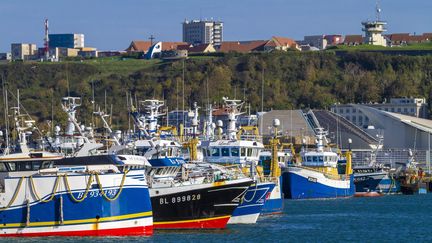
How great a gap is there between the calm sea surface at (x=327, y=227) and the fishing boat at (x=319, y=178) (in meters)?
2.62

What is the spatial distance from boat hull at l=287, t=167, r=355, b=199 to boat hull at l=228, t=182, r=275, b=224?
26631 millimetres

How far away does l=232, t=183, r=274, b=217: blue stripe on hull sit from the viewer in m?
56.8

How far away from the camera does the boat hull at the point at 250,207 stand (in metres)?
56.9

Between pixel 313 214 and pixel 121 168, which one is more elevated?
pixel 121 168

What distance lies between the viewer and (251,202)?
57469 mm

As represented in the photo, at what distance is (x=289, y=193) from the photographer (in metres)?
86.6

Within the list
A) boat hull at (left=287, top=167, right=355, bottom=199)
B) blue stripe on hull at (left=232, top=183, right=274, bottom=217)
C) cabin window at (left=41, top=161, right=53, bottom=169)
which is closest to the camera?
cabin window at (left=41, top=161, right=53, bottom=169)

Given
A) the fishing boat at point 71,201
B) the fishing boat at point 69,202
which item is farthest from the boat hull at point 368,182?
the fishing boat at point 69,202

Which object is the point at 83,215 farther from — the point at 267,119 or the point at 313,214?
the point at 267,119

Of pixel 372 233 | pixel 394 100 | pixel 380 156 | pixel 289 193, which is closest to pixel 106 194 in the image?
pixel 372 233

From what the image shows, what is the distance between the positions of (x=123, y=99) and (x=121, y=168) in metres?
149

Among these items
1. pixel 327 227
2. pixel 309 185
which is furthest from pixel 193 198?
pixel 309 185

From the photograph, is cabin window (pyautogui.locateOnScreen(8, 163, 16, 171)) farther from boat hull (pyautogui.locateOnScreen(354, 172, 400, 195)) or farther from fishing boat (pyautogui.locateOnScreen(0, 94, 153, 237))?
boat hull (pyautogui.locateOnScreen(354, 172, 400, 195))

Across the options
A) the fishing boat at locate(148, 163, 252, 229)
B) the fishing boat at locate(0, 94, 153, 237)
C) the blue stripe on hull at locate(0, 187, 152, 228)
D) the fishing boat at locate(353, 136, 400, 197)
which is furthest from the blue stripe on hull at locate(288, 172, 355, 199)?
the blue stripe on hull at locate(0, 187, 152, 228)
